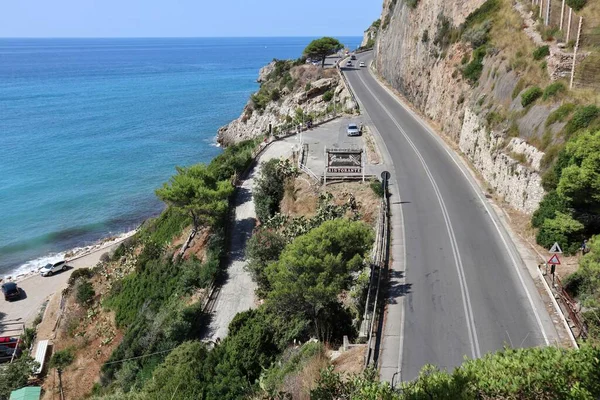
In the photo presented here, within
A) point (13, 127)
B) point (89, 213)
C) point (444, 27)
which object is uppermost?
point (444, 27)

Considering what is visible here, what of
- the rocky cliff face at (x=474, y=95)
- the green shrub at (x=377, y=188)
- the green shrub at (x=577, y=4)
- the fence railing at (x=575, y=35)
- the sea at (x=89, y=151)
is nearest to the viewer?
the rocky cliff face at (x=474, y=95)

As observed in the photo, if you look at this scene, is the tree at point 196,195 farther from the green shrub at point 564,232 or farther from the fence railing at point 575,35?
the fence railing at point 575,35

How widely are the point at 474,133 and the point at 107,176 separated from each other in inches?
1938

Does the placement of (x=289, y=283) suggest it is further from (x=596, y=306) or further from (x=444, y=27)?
(x=444, y=27)

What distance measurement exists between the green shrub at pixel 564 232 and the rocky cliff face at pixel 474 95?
9.77ft

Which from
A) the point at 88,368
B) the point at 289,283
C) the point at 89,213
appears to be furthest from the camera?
the point at 89,213

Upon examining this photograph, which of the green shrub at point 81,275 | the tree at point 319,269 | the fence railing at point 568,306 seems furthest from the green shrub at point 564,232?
the green shrub at point 81,275

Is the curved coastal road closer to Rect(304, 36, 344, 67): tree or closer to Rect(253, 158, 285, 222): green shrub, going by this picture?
Rect(253, 158, 285, 222): green shrub

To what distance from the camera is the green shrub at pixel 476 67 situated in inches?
1553

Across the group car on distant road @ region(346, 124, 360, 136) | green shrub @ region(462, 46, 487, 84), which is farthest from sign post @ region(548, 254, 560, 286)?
car on distant road @ region(346, 124, 360, 136)

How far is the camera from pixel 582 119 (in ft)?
Result: 81.8

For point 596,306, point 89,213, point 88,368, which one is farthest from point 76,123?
point 596,306

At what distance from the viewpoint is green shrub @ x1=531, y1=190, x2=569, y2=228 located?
23.0 m

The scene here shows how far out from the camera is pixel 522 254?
76.9 ft
